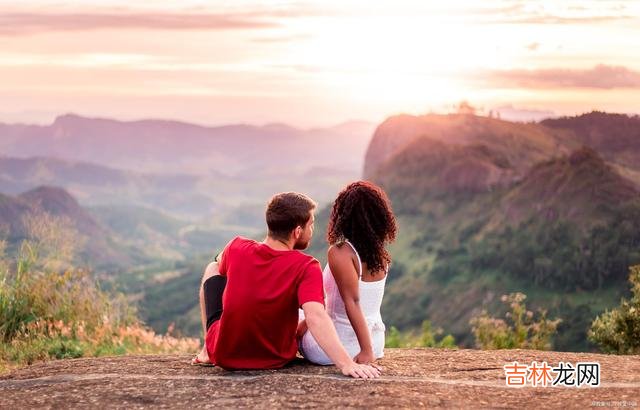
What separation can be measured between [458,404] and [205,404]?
71.3 inches

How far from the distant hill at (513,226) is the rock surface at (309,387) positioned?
6525 centimetres

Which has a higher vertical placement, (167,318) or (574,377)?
(574,377)

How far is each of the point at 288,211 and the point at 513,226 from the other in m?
115

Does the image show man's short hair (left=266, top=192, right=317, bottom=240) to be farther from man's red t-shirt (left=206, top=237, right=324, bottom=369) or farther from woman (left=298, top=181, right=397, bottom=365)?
woman (left=298, top=181, right=397, bottom=365)

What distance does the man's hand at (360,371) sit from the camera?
254 inches

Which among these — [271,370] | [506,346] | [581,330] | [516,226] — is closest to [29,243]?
[271,370]

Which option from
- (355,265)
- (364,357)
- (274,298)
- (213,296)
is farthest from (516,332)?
(274,298)

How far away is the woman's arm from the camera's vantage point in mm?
6652

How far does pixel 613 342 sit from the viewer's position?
11766mm

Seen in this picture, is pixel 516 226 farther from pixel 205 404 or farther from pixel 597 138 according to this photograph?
pixel 205 404

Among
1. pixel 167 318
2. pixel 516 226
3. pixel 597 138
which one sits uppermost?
pixel 597 138

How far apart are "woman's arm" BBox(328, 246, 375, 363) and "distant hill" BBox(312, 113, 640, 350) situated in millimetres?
66005

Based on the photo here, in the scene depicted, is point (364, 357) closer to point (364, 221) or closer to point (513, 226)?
point (364, 221)

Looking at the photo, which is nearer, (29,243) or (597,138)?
(29,243)
